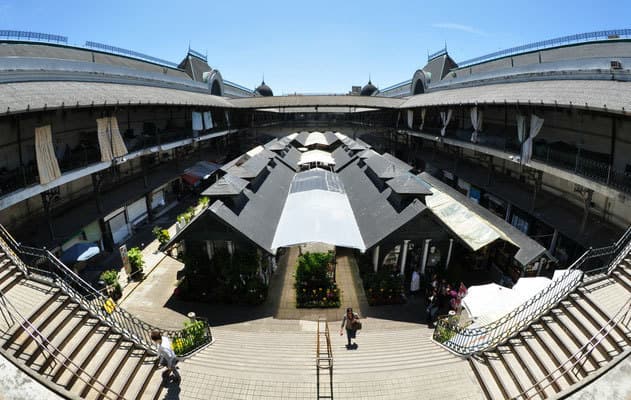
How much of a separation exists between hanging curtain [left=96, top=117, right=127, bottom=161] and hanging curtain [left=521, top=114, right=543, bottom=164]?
2388 centimetres

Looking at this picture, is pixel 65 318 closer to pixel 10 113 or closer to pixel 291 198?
pixel 10 113

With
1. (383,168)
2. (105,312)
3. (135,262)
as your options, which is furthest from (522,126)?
(135,262)

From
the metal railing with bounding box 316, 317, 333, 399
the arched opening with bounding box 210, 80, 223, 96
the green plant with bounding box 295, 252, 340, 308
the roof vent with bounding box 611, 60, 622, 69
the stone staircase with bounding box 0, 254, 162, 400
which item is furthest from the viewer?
the arched opening with bounding box 210, 80, 223, 96

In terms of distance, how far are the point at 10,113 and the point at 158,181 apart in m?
13.6

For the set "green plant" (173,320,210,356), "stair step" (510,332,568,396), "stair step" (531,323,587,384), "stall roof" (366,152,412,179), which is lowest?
"green plant" (173,320,210,356)

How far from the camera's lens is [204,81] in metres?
47.0

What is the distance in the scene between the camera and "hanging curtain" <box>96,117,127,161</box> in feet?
56.9

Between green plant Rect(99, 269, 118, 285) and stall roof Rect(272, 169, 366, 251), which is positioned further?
stall roof Rect(272, 169, 366, 251)

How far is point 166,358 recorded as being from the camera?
8.19 metres

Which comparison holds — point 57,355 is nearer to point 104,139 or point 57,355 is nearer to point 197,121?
point 104,139

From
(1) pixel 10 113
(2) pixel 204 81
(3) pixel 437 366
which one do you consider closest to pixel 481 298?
(3) pixel 437 366

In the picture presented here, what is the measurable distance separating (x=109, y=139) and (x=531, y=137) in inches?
955

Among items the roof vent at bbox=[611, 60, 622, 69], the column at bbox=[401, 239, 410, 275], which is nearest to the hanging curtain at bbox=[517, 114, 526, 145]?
the roof vent at bbox=[611, 60, 622, 69]

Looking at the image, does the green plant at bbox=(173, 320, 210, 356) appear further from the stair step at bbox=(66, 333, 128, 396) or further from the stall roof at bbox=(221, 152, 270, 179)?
the stall roof at bbox=(221, 152, 270, 179)
